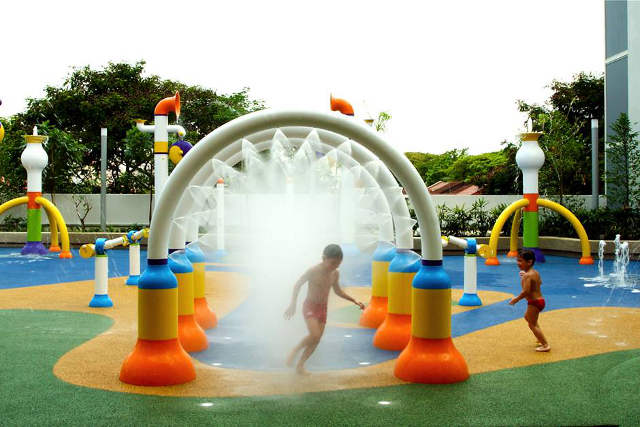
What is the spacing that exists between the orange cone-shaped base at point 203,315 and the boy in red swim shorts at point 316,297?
2.54 m

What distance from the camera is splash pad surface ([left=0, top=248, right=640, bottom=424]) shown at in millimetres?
4711

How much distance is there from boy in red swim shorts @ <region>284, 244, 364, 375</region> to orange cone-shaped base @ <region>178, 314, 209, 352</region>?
62.7 inches

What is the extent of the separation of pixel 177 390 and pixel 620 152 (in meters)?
17.2

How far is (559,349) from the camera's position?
6.64m

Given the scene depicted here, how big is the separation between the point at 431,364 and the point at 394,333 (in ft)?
4.57

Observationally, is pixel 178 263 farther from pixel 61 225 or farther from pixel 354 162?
pixel 61 225

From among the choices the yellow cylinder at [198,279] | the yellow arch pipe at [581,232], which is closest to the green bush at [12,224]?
the yellow cylinder at [198,279]

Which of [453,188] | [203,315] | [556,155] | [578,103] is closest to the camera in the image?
[203,315]

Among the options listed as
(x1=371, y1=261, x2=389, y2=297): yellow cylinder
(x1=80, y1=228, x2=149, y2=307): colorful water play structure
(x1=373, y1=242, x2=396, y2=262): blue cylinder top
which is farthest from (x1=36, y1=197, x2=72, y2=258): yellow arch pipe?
(x1=373, y1=242, x2=396, y2=262): blue cylinder top

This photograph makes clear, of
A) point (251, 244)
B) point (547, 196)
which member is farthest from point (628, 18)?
point (251, 244)

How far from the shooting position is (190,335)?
6.58m

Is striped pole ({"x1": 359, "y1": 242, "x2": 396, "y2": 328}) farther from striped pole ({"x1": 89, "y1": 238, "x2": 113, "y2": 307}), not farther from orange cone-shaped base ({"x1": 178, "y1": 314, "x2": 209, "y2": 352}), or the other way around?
striped pole ({"x1": 89, "y1": 238, "x2": 113, "y2": 307})

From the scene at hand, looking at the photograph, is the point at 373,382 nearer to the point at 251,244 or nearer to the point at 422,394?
the point at 422,394

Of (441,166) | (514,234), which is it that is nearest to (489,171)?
(441,166)
